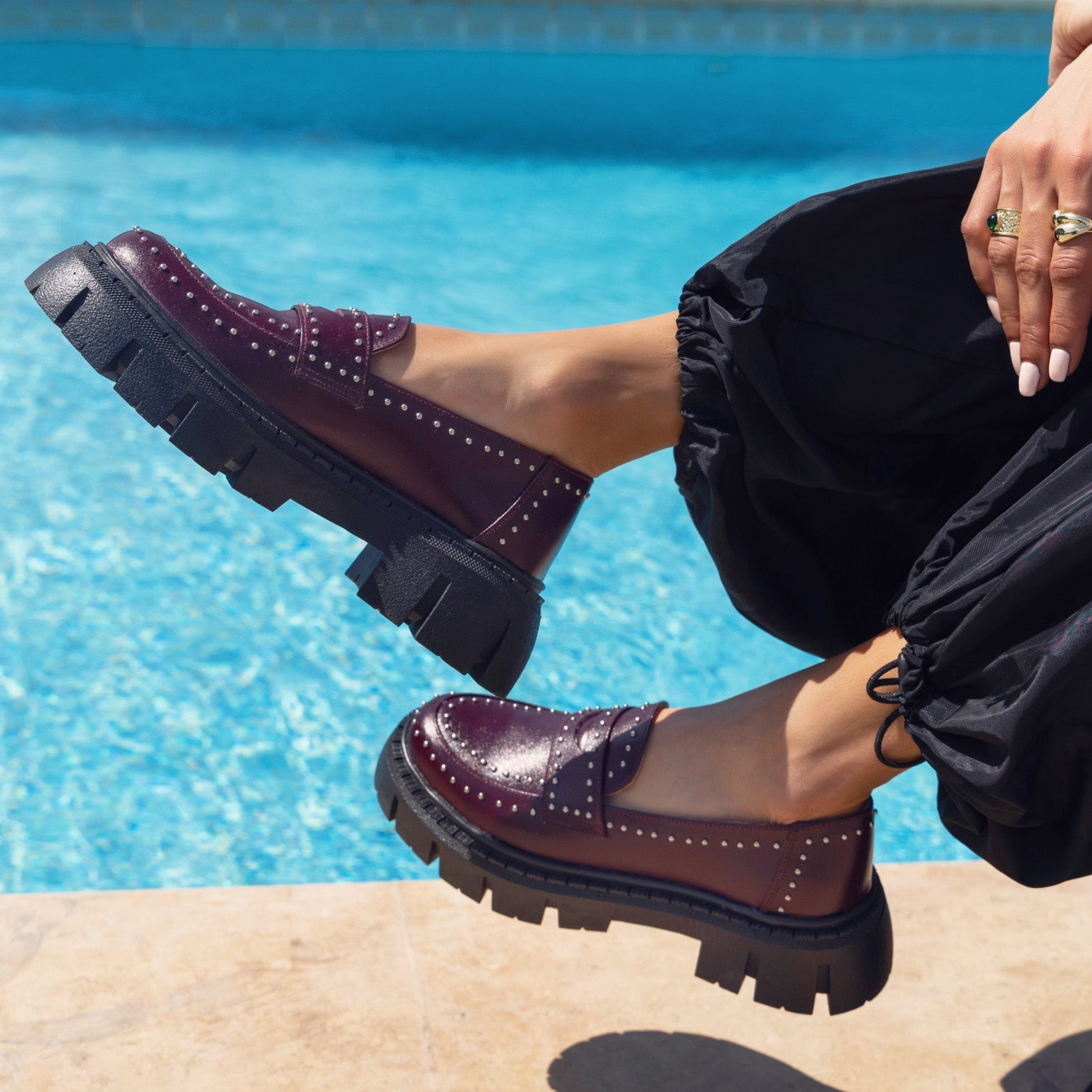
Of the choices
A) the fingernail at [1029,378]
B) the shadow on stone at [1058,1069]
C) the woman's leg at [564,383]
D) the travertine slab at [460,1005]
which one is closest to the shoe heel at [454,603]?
the woman's leg at [564,383]

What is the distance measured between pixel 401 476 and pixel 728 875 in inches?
21.4

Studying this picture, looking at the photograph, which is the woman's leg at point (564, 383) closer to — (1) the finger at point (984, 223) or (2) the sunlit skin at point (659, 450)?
(2) the sunlit skin at point (659, 450)

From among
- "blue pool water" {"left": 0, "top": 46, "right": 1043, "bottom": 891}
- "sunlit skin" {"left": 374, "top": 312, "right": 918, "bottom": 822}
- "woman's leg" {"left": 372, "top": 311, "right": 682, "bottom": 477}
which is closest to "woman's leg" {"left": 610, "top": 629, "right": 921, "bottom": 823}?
"sunlit skin" {"left": 374, "top": 312, "right": 918, "bottom": 822}

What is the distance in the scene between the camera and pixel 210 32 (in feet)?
26.1

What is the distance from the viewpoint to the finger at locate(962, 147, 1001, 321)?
1.03 m

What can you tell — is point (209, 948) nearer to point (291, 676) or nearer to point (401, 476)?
point (401, 476)

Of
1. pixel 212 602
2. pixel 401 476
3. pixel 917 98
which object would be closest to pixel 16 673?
pixel 212 602

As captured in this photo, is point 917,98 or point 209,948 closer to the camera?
point 209,948

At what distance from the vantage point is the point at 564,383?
4.18 feet

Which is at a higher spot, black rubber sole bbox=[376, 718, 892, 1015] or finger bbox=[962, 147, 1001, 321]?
finger bbox=[962, 147, 1001, 321]

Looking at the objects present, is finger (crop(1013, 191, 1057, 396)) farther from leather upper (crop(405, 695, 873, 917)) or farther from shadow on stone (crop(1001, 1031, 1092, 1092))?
shadow on stone (crop(1001, 1031, 1092, 1092))

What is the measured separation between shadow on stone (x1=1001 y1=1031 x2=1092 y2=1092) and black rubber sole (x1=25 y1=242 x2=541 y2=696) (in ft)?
2.18

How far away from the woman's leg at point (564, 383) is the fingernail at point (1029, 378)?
0.35 meters

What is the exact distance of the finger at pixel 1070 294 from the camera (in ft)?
3.15
